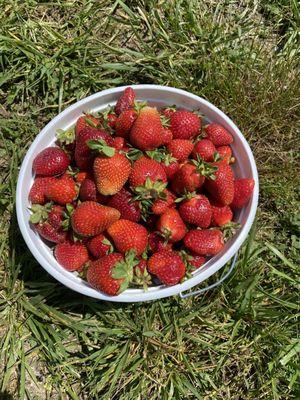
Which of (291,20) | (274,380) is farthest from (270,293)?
(291,20)

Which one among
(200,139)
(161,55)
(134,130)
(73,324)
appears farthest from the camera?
(161,55)

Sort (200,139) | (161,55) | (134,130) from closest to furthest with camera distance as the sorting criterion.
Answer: (134,130), (200,139), (161,55)

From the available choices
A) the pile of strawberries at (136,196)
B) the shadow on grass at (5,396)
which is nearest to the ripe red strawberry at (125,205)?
the pile of strawberries at (136,196)

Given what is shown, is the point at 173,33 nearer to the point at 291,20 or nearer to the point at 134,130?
the point at 291,20

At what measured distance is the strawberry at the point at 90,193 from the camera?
1.50m

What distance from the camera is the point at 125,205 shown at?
4.89ft

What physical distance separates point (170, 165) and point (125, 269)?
13.5 inches

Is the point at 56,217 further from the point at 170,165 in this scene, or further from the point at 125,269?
the point at 170,165

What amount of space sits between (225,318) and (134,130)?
2.55ft

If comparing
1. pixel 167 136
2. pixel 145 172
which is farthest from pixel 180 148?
pixel 145 172

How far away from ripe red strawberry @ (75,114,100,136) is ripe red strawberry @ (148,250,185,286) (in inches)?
17.7

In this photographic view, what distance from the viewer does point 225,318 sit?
5.90 feet

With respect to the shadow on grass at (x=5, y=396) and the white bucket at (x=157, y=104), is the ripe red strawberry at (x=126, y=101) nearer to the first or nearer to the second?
the white bucket at (x=157, y=104)

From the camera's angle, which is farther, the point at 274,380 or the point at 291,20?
the point at 291,20
